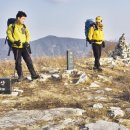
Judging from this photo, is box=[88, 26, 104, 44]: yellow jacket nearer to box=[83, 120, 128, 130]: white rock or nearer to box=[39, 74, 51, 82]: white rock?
box=[39, 74, 51, 82]: white rock

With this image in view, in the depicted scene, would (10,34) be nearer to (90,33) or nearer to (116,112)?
(90,33)

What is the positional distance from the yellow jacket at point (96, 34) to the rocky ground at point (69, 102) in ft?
3.69

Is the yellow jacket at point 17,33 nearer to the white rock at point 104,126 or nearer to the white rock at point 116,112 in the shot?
the white rock at point 116,112

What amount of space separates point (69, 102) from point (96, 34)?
630 centimetres

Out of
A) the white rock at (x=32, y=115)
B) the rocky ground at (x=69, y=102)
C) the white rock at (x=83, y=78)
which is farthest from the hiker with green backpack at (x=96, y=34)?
the white rock at (x=32, y=115)

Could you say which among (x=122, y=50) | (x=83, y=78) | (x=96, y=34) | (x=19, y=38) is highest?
(x=96, y=34)

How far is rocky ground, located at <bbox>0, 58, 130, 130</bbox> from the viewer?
8461 mm

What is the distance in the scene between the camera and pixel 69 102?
10.5 m

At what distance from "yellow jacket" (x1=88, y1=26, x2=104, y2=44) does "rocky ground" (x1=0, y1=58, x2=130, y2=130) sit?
1.13 m

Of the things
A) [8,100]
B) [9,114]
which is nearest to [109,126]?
[9,114]

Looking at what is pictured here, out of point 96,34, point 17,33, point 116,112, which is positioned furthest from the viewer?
point 96,34

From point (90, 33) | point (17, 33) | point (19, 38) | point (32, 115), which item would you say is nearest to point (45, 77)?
point (19, 38)

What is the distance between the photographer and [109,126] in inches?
320

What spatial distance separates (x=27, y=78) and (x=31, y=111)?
5.09 m
